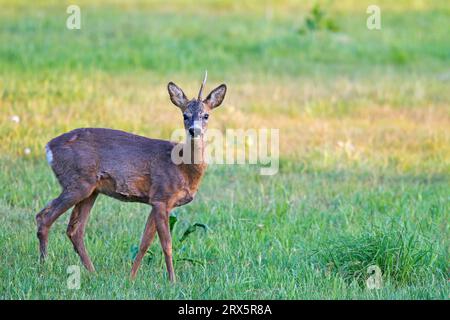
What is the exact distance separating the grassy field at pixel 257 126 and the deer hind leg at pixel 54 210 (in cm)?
19

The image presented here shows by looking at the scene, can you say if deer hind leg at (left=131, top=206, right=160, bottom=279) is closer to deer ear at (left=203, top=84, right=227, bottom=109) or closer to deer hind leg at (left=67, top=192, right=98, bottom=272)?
deer hind leg at (left=67, top=192, right=98, bottom=272)

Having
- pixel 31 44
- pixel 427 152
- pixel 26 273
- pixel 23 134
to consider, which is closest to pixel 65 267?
pixel 26 273

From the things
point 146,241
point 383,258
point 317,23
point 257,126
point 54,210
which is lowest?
point 383,258

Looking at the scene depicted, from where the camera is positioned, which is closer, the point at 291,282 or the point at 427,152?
the point at 291,282

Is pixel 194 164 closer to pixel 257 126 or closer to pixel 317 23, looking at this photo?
pixel 257 126

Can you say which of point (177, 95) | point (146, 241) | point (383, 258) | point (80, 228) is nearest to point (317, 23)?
point (177, 95)

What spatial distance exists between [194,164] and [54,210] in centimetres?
114

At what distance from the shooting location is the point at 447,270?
308 inches

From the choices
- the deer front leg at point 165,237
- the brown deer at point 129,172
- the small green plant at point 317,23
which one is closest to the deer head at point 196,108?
the brown deer at point 129,172

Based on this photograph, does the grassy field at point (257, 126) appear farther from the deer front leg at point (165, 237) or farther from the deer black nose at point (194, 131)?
the deer black nose at point (194, 131)

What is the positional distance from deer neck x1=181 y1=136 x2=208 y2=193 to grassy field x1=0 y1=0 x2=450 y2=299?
644 millimetres

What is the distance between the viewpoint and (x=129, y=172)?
298 inches

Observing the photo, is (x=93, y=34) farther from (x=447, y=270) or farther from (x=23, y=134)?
(x=447, y=270)
